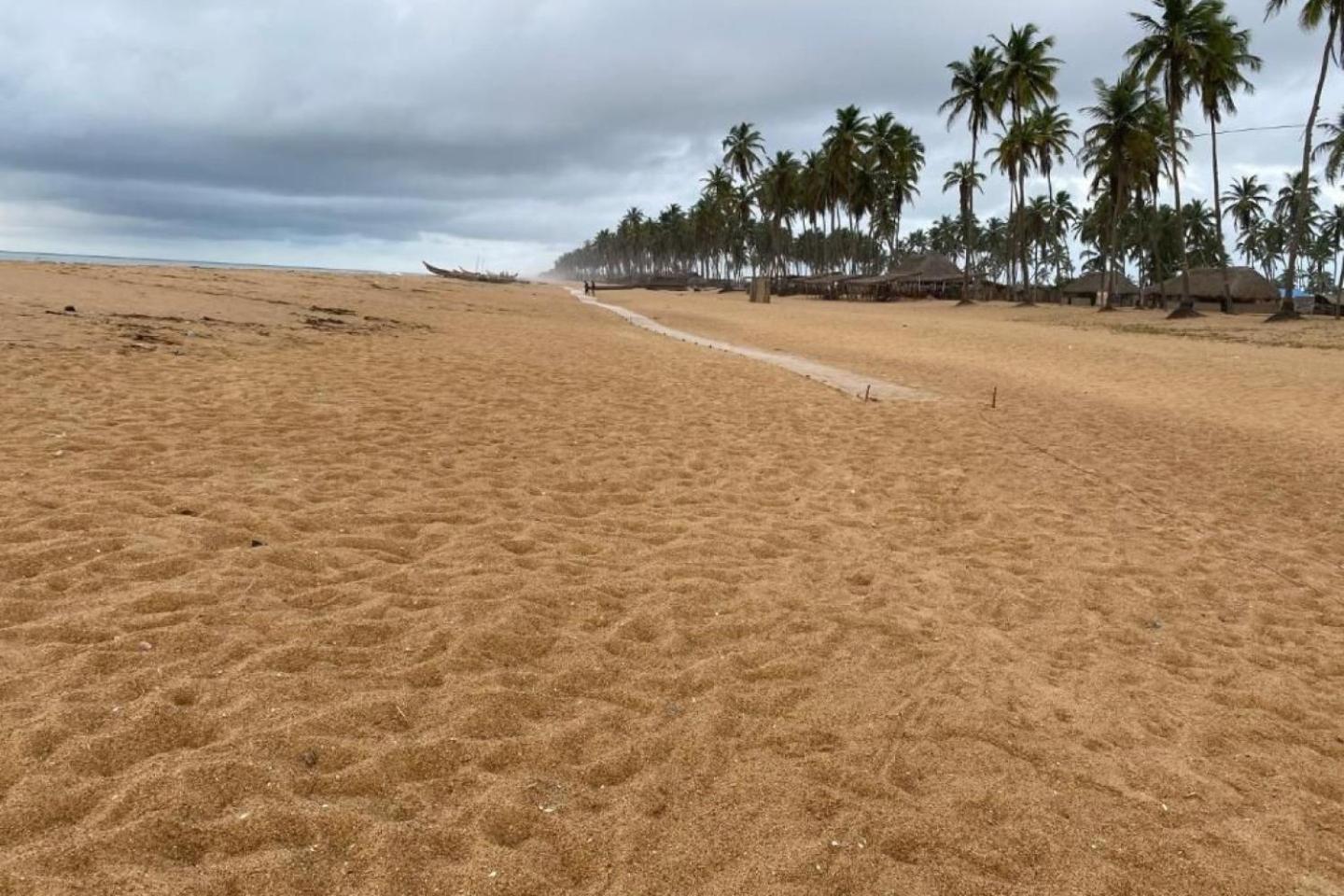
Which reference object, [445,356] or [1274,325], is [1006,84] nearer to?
[1274,325]

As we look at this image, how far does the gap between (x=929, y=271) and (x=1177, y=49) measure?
28.4m

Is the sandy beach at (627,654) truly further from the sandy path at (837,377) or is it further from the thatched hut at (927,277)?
the thatched hut at (927,277)

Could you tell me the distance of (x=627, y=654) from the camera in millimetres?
3676

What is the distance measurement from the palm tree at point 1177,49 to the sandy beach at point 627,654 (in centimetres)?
3431

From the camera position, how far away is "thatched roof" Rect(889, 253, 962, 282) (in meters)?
62.0

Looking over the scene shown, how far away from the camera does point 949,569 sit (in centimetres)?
512

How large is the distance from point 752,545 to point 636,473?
169 cm

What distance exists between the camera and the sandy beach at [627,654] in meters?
2.43

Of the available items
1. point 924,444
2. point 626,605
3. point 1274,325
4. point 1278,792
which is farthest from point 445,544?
point 1274,325

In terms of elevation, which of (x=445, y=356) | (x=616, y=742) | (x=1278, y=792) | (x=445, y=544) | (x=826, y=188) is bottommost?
(x=1278, y=792)

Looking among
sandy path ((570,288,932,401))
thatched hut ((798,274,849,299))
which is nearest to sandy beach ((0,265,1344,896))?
sandy path ((570,288,932,401))

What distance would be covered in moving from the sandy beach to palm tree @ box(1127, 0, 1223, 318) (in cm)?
3431

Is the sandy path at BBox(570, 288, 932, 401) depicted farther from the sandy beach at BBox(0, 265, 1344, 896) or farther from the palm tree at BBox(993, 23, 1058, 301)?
the palm tree at BBox(993, 23, 1058, 301)

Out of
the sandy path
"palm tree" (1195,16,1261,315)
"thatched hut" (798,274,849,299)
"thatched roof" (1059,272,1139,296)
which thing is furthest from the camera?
"thatched hut" (798,274,849,299)
